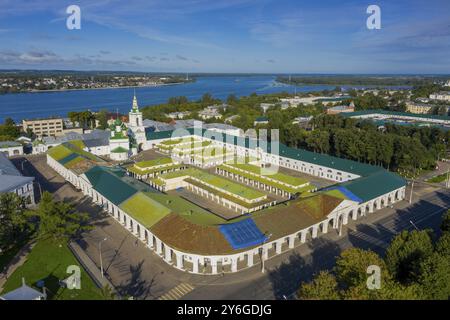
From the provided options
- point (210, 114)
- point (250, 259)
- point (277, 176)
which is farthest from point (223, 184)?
point (210, 114)

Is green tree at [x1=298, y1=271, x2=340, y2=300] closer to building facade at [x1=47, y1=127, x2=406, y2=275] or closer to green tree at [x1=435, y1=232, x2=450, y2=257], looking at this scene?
building facade at [x1=47, y1=127, x2=406, y2=275]

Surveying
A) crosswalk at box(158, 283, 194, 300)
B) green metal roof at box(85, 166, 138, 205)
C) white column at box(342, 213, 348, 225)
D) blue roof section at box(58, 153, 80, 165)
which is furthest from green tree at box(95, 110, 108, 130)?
crosswalk at box(158, 283, 194, 300)

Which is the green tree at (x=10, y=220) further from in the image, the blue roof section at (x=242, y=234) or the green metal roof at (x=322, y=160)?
the green metal roof at (x=322, y=160)

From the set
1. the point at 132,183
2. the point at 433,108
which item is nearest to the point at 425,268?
the point at 132,183

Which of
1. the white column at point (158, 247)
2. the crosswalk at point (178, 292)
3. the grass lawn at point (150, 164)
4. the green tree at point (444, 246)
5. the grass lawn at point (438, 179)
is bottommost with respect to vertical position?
the crosswalk at point (178, 292)

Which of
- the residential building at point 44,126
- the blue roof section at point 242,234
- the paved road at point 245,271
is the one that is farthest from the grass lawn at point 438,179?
the residential building at point 44,126
